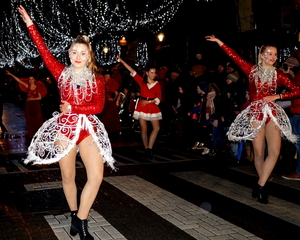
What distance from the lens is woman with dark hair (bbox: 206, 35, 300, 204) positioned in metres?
6.08

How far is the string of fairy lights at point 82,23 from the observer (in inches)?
966

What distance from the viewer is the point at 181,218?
5383mm

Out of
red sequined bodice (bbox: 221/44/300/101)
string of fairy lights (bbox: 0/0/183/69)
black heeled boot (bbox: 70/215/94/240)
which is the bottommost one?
black heeled boot (bbox: 70/215/94/240)

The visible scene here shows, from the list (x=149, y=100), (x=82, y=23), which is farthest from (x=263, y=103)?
(x=82, y=23)

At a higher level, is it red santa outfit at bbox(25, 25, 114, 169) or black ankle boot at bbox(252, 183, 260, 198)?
red santa outfit at bbox(25, 25, 114, 169)

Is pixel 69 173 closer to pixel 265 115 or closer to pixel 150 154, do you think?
pixel 265 115

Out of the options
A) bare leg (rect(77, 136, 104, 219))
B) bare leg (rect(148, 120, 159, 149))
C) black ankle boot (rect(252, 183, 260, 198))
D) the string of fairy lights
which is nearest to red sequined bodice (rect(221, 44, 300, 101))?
black ankle boot (rect(252, 183, 260, 198))

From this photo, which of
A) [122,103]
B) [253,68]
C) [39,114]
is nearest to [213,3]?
[122,103]

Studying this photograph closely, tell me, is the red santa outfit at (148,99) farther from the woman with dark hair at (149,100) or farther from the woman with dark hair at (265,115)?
the woman with dark hair at (265,115)

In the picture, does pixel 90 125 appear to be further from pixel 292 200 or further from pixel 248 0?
pixel 248 0

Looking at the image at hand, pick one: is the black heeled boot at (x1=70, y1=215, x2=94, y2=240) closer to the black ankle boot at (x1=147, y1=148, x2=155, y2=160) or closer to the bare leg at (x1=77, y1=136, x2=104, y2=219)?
the bare leg at (x1=77, y1=136, x2=104, y2=219)

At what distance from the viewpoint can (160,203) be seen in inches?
239

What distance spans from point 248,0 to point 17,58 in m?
53.8

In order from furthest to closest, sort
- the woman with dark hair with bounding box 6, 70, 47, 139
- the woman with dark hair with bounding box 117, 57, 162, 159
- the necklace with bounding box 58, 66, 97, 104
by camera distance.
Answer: the woman with dark hair with bounding box 6, 70, 47, 139
the woman with dark hair with bounding box 117, 57, 162, 159
the necklace with bounding box 58, 66, 97, 104
